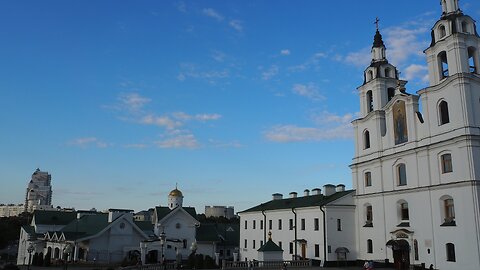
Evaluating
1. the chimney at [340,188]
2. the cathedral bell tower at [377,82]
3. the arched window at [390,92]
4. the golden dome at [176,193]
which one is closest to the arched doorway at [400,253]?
the chimney at [340,188]

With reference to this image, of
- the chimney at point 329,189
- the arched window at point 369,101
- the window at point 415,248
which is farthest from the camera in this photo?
the chimney at point 329,189

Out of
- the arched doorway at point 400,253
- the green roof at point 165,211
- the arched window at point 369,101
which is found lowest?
the arched doorway at point 400,253

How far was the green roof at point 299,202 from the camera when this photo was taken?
4111 cm

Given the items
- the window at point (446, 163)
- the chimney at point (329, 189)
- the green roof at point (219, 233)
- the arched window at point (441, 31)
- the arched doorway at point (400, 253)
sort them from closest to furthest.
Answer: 1. the window at point (446, 163)
2. the arched window at point (441, 31)
3. the arched doorway at point (400, 253)
4. the chimney at point (329, 189)
5. the green roof at point (219, 233)

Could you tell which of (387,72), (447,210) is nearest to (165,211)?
(387,72)

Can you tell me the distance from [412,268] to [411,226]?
10.2 feet

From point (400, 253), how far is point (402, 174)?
20.5ft

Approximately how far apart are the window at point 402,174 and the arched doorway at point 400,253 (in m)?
4.53

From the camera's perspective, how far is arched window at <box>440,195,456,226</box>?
2909cm

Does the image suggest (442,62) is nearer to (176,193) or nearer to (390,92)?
(390,92)

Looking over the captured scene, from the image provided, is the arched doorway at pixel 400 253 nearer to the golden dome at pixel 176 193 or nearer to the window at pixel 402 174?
the window at pixel 402 174

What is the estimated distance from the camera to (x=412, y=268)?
31266 mm

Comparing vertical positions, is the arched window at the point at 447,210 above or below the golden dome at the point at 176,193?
below

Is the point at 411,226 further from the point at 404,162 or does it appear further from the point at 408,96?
the point at 408,96
